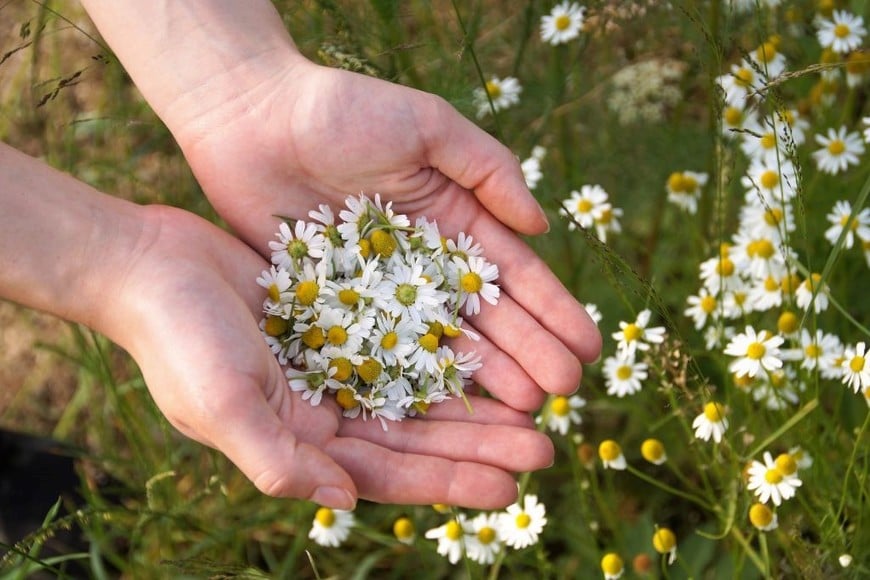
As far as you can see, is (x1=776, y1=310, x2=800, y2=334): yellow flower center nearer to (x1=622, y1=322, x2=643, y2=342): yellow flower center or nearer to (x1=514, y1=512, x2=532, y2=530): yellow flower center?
(x1=622, y1=322, x2=643, y2=342): yellow flower center

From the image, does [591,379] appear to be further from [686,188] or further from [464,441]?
[464,441]

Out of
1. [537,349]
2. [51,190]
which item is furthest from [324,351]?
[51,190]

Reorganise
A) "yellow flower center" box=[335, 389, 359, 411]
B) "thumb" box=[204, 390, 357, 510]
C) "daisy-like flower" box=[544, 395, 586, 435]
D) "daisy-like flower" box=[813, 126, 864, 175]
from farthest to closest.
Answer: "daisy-like flower" box=[813, 126, 864, 175] < "daisy-like flower" box=[544, 395, 586, 435] < "yellow flower center" box=[335, 389, 359, 411] < "thumb" box=[204, 390, 357, 510]

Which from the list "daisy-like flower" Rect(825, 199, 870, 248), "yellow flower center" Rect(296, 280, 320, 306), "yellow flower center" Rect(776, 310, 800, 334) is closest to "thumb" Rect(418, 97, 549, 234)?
"yellow flower center" Rect(296, 280, 320, 306)

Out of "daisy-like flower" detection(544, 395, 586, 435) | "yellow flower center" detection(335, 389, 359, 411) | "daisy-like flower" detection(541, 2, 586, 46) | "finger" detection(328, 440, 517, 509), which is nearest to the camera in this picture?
"finger" detection(328, 440, 517, 509)

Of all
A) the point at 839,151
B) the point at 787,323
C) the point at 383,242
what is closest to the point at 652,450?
the point at 787,323

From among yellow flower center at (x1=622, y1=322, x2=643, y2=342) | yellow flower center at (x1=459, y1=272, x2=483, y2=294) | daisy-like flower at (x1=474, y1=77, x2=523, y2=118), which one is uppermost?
daisy-like flower at (x1=474, y1=77, x2=523, y2=118)

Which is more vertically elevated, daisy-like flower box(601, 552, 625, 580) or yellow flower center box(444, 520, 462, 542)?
yellow flower center box(444, 520, 462, 542)

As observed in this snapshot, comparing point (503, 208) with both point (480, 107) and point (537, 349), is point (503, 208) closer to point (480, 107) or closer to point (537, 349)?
point (537, 349)
